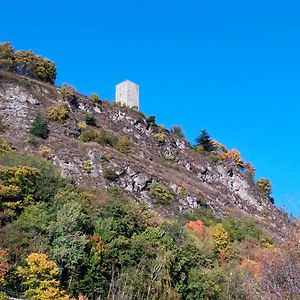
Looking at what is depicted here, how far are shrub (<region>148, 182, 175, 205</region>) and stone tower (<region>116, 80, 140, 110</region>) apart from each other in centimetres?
2631

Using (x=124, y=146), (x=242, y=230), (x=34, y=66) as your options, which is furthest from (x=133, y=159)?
(x=34, y=66)

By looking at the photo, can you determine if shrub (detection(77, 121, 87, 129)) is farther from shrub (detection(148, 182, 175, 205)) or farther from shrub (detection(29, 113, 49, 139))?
shrub (detection(148, 182, 175, 205))

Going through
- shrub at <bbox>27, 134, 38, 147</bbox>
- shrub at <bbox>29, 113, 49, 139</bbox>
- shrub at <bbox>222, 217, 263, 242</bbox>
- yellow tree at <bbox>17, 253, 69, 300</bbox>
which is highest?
shrub at <bbox>29, 113, 49, 139</bbox>

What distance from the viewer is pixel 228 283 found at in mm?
Result: 27844

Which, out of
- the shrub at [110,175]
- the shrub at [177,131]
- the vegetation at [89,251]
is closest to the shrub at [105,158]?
the shrub at [110,175]

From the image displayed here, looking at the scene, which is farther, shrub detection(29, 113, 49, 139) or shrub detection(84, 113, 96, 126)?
shrub detection(84, 113, 96, 126)

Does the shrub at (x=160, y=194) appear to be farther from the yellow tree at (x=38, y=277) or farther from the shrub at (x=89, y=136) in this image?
the yellow tree at (x=38, y=277)

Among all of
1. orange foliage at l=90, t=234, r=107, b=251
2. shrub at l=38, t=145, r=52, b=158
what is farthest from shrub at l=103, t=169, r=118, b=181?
orange foliage at l=90, t=234, r=107, b=251

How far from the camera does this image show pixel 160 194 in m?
45.0

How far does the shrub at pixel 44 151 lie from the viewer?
140 feet

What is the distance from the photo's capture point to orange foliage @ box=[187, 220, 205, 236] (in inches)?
1549

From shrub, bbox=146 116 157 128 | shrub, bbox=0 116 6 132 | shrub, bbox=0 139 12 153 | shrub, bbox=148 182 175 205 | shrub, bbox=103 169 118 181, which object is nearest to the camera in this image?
shrub, bbox=0 139 12 153

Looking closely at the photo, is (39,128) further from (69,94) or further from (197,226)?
(197,226)

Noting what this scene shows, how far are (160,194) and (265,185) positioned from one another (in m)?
24.8
